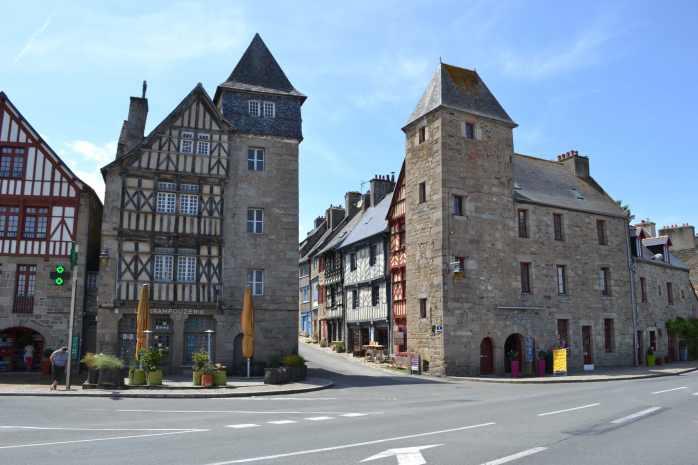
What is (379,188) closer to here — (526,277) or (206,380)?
(526,277)

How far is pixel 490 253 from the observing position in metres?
26.7

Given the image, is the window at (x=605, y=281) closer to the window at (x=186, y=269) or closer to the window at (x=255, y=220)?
the window at (x=255, y=220)

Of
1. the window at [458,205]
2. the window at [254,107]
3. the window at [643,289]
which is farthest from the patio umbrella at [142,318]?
the window at [643,289]

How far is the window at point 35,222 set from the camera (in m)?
22.6

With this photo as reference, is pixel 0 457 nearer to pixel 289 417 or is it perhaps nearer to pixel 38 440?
pixel 38 440

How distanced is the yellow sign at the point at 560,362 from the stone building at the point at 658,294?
323 inches

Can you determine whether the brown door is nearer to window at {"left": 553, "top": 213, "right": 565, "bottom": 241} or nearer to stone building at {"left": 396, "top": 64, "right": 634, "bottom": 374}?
stone building at {"left": 396, "top": 64, "right": 634, "bottom": 374}

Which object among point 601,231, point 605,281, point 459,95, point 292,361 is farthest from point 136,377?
point 601,231

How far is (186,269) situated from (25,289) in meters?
6.03

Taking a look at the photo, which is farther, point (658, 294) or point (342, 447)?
point (658, 294)

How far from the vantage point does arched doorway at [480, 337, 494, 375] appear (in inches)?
1020

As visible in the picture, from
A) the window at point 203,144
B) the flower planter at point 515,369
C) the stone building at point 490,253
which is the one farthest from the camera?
the stone building at point 490,253

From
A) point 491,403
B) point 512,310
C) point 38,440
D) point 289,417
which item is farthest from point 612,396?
point 38,440

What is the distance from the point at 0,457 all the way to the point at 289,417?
17.7 ft
